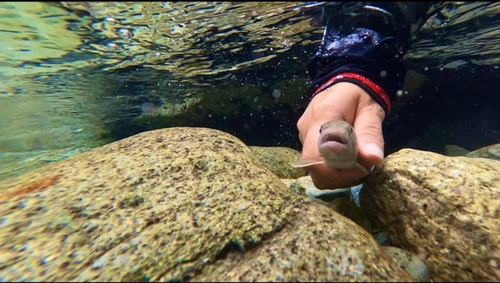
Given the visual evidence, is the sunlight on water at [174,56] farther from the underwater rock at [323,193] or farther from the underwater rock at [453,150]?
the underwater rock at [323,193]

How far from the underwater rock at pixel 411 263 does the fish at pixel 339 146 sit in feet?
2.56

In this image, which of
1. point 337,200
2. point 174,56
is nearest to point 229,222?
point 337,200

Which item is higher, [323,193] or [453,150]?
[323,193]

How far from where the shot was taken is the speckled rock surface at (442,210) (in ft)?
7.69

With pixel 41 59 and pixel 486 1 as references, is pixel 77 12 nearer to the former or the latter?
pixel 41 59

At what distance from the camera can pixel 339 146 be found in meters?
2.56

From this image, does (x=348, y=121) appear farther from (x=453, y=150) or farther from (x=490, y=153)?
(x=453, y=150)

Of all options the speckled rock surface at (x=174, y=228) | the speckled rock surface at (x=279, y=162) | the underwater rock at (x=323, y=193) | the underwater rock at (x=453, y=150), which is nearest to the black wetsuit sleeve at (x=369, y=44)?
the underwater rock at (x=323, y=193)

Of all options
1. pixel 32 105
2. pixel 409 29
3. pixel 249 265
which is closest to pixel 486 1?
pixel 409 29

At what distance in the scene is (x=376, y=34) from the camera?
13.8ft

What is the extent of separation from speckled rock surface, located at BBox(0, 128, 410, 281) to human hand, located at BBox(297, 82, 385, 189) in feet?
1.59

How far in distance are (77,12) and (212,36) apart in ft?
8.55

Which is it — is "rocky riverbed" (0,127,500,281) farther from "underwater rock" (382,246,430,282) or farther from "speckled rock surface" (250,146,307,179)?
"speckled rock surface" (250,146,307,179)

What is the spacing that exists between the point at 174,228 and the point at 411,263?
197 cm
